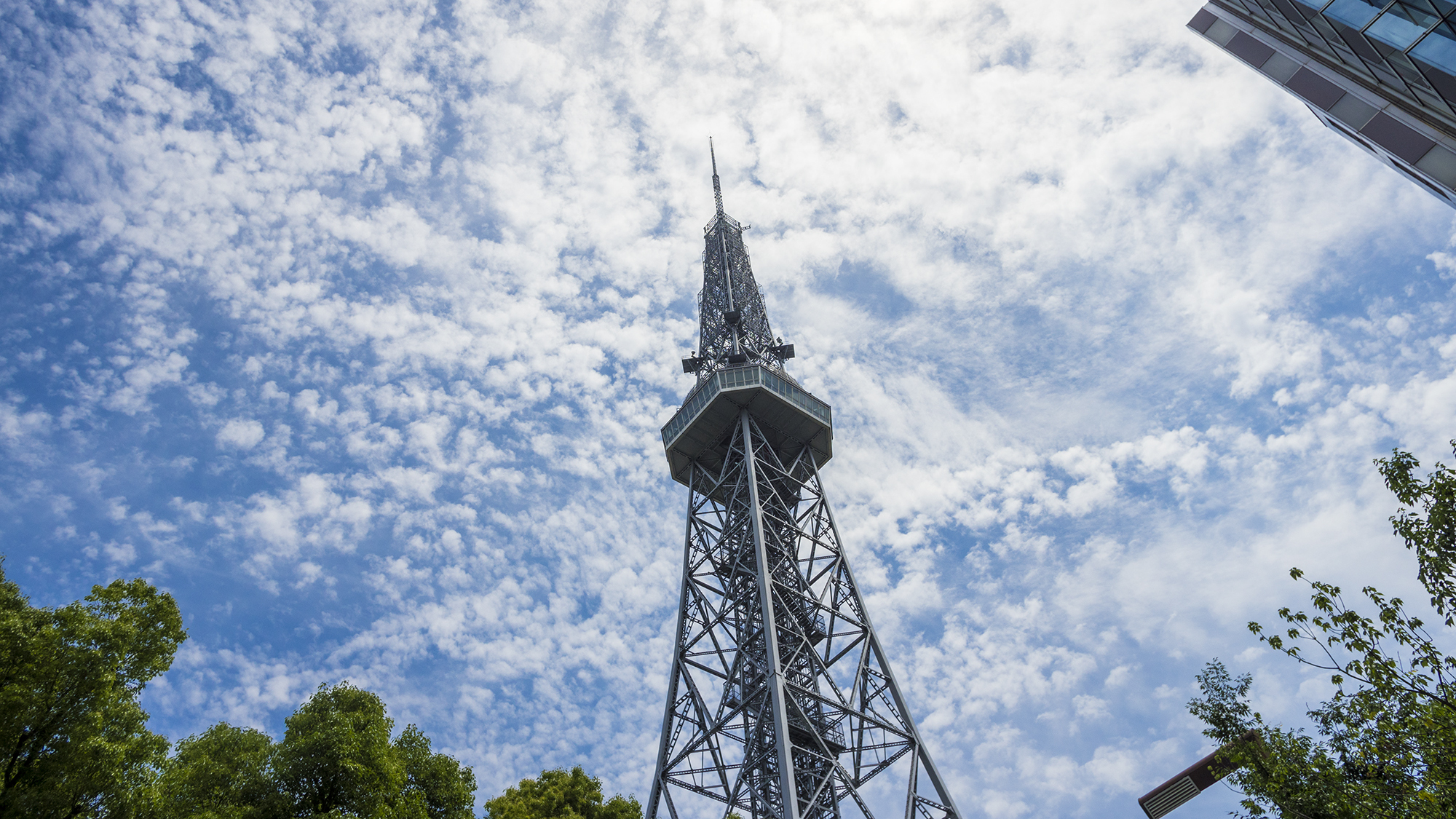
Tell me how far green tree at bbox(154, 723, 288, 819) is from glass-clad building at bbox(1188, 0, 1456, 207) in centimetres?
3098

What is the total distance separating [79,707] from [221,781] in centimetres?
428

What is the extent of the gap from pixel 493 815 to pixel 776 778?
1044cm

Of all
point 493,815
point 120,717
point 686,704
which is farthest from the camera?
point 686,704

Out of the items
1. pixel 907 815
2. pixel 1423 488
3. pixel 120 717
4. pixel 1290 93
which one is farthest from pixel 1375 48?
pixel 120 717

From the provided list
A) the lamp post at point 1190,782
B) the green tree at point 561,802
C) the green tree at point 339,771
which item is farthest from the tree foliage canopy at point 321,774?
the lamp post at point 1190,782

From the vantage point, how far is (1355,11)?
68.5 ft

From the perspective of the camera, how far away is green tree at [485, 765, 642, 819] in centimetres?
2689

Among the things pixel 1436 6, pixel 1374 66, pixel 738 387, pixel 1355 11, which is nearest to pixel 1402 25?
pixel 1436 6

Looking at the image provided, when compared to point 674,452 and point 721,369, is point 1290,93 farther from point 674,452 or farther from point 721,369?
point 674,452

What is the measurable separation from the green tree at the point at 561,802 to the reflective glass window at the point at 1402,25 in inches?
1264

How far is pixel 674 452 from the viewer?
1727 inches

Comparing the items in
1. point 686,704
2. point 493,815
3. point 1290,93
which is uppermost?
point 1290,93

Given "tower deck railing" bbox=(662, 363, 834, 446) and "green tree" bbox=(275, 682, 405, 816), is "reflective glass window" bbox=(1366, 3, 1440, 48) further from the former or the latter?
"green tree" bbox=(275, 682, 405, 816)

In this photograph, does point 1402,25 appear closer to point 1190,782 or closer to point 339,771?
point 1190,782
